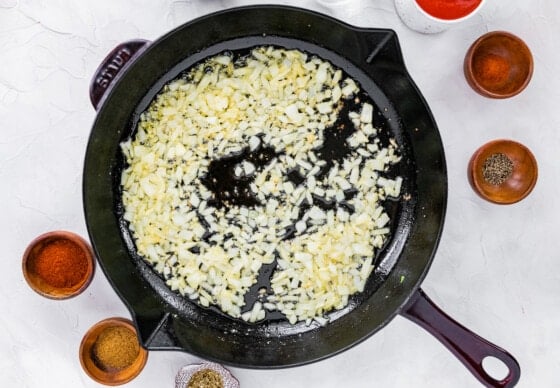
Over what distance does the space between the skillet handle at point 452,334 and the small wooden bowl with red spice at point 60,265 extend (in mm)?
651

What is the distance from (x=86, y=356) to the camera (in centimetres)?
156

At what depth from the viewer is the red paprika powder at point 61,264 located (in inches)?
60.6

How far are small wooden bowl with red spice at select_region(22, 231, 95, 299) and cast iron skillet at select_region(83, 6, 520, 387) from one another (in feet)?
0.18

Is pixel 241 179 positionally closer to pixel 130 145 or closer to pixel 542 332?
pixel 130 145

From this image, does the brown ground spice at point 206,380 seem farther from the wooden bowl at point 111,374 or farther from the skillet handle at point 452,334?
the skillet handle at point 452,334

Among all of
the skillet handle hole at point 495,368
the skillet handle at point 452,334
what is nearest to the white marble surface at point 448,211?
the skillet handle hole at point 495,368

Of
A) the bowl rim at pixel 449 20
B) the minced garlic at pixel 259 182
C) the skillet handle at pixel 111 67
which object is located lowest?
the minced garlic at pixel 259 182

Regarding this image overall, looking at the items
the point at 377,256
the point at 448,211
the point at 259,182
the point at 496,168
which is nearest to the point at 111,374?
the point at 259,182

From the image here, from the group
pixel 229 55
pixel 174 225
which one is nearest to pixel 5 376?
pixel 174 225

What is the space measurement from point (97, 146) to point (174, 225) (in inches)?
8.9

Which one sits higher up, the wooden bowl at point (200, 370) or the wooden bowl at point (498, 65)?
the wooden bowl at point (498, 65)

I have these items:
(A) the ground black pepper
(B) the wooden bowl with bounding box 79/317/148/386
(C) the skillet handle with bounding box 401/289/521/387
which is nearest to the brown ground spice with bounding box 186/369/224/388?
(B) the wooden bowl with bounding box 79/317/148/386

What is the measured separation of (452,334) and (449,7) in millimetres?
633

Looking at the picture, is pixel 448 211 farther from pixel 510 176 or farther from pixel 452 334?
pixel 452 334
